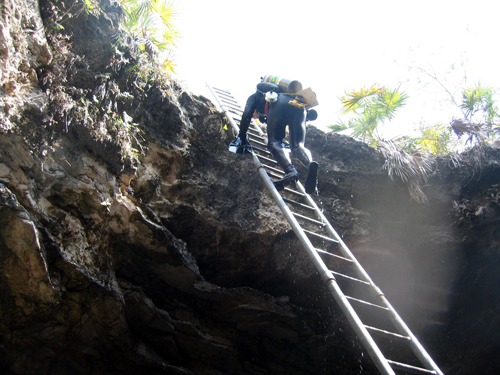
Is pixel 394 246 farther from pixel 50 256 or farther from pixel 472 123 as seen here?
pixel 50 256

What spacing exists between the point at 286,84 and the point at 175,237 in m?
2.46

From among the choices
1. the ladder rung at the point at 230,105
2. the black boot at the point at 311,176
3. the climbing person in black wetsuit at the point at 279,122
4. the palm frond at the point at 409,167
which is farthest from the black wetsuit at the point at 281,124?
the palm frond at the point at 409,167

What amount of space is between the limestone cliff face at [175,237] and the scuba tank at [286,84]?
99 centimetres

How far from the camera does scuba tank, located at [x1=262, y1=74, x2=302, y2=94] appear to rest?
514 centimetres

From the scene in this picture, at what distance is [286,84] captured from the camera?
5.26m

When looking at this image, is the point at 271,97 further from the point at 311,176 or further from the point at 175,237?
the point at 175,237

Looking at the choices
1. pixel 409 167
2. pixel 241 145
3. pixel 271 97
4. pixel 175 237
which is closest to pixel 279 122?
pixel 271 97

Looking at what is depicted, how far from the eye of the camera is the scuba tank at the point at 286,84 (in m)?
5.14

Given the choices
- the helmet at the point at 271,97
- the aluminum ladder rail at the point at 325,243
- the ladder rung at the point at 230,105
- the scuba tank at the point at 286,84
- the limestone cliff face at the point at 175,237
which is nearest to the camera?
the limestone cliff face at the point at 175,237

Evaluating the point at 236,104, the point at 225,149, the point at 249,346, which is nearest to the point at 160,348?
the point at 249,346

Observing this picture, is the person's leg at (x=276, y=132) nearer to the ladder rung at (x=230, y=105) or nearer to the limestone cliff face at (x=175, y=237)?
the limestone cliff face at (x=175, y=237)

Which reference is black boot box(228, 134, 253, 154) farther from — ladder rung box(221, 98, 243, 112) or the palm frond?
the palm frond

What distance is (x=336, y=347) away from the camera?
5074 mm

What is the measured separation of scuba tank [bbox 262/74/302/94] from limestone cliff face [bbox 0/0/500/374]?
3.26ft
